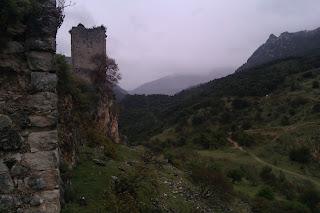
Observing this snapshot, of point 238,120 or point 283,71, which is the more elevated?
point 283,71

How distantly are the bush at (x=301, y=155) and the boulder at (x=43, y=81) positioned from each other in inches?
1593

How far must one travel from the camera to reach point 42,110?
5.35 m

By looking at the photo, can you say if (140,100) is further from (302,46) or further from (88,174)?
(88,174)

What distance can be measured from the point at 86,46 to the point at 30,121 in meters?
30.7

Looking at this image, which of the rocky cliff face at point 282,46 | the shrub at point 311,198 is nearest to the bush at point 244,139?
the shrub at point 311,198

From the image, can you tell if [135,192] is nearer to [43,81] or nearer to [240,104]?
[43,81]

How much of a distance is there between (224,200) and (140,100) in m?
84.2

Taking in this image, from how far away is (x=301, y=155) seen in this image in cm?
4366

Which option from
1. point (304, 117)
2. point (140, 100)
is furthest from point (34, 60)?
point (140, 100)

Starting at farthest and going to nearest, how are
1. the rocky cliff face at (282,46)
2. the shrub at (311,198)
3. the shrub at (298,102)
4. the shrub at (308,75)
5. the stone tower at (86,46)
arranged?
the rocky cliff face at (282,46) < the shrub at (308,75) < the shrub at (298,102) < the stone tower at (86,46) < the shrub at (311,198)

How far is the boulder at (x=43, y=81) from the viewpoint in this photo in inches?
210

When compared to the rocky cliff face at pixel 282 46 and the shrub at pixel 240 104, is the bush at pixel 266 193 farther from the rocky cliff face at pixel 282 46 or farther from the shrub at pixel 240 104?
the rocky cliff face at pixel 282 46

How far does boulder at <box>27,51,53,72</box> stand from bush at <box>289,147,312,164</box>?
40.5 metres

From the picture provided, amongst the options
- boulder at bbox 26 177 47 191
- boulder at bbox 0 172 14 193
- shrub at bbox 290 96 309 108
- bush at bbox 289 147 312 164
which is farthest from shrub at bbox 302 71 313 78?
boulder at bbox 0 172 14 193
